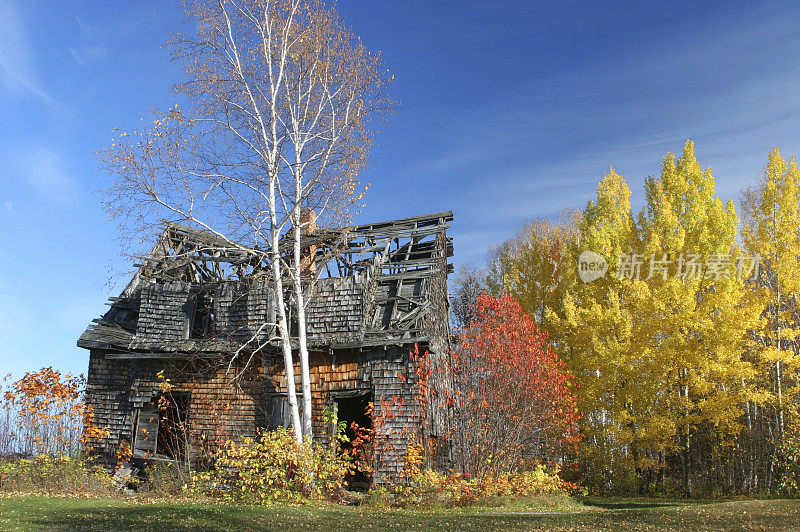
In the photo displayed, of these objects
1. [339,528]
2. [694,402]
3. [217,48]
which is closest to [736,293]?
[694,402]

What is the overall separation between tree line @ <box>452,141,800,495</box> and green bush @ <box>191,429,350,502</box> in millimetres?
10166

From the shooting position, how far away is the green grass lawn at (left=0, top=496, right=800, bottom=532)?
30.1 feet

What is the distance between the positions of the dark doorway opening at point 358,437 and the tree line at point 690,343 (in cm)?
794

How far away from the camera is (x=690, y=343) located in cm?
1870

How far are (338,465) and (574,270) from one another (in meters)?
12.4

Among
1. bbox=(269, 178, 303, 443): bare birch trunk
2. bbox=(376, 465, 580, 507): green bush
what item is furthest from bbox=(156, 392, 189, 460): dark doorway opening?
bbox=(376, 465, 580, 507): green bush

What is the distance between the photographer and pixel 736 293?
59.4ft

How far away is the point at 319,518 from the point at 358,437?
15.2 ft

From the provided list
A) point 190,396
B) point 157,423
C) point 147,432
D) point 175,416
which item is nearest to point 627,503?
point 190,396

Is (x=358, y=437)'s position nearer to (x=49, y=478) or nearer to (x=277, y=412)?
(x=277, y=412)

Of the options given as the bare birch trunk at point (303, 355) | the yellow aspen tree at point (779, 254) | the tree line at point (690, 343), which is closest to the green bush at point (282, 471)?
the bare birch trunk at point (303, 355)

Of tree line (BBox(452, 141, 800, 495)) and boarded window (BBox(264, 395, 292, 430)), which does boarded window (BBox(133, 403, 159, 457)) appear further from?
tree line (BBox(452, 141, 800, 495))

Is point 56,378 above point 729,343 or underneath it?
underneath

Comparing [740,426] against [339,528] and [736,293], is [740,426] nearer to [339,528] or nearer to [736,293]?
[736,293]
